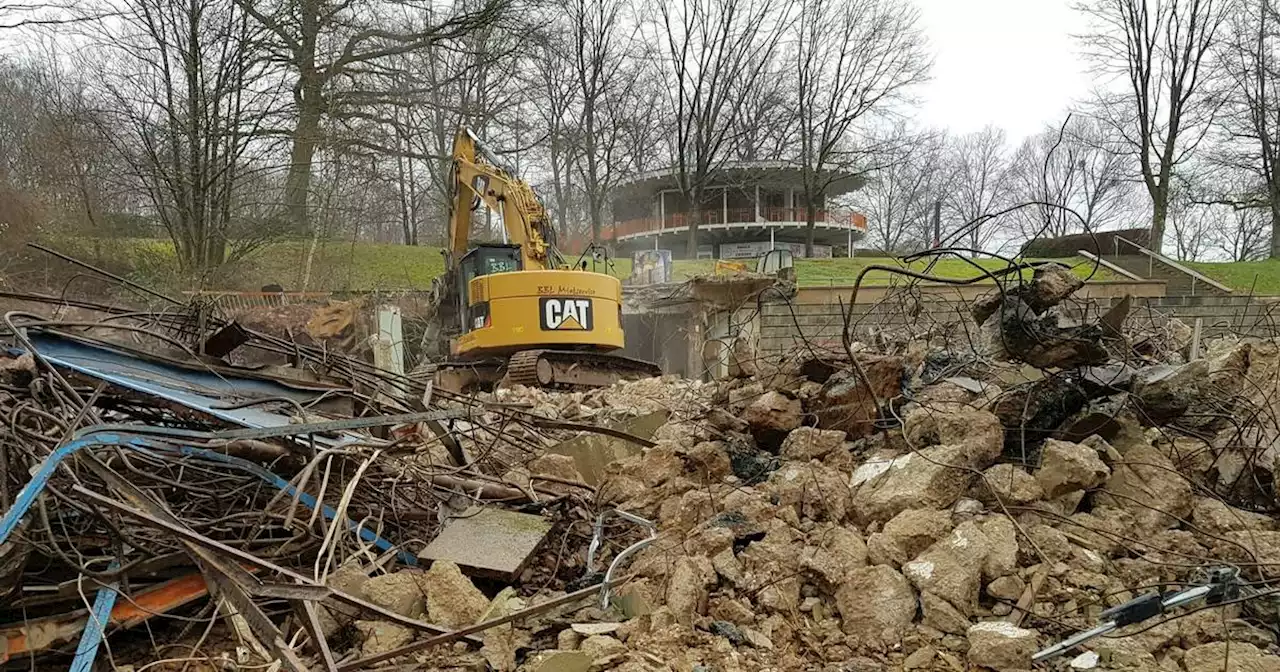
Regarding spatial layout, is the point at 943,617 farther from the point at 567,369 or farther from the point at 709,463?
the point at 567,369

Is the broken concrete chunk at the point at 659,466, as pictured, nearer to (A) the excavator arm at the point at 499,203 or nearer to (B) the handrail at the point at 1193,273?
(A) the excavator arm at the point at 499,203

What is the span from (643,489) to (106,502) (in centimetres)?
212

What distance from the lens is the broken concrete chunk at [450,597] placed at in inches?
100

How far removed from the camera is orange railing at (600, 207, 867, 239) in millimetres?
36469

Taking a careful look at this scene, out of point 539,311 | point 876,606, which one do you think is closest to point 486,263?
point 539,311

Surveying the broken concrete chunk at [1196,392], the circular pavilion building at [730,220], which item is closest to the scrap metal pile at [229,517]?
the broken concrete chunk at [1196,392]

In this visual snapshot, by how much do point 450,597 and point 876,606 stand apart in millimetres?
1410

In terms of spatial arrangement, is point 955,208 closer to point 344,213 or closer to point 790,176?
point 790,176

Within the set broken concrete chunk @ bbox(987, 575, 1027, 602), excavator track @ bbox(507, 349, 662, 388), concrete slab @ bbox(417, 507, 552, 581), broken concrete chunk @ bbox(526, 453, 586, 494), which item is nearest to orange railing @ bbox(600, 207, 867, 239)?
excavator track @ bbox(507, 349, 662, 388)

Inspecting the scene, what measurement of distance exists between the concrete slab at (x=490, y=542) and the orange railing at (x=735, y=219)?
33.3 metres

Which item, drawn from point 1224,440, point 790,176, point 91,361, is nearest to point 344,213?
point 91,361

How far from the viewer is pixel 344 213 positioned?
17.3m

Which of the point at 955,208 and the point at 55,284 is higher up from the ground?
the point at 955,208

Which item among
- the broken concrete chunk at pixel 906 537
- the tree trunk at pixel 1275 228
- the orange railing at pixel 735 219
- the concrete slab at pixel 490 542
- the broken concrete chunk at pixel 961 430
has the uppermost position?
the orange railing at pixel 735 219
